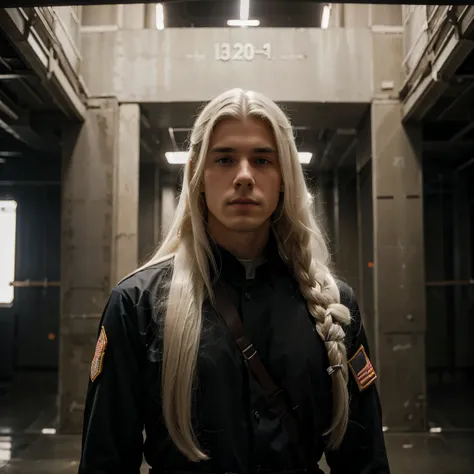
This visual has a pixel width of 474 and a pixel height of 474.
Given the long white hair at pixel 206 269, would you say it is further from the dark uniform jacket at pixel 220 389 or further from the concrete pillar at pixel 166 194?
the concrete pillar at pixel 166 194

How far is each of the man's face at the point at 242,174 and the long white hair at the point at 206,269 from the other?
0.08 ft

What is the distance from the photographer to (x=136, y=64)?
405 cm

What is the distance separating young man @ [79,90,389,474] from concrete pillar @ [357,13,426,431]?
282 centimetres

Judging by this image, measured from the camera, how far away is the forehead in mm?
1271

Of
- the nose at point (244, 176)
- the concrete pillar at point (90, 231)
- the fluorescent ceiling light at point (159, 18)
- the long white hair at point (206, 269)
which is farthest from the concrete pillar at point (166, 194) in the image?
the nose at point (244, 176)

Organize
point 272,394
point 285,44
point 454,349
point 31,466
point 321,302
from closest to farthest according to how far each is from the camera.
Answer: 1. point 272,394
2. point 321,302
3. point 31,466
4. point 285,44
5. point 454,349

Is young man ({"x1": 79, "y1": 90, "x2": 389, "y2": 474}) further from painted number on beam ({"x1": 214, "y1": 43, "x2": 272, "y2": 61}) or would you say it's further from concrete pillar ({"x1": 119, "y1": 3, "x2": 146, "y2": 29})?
concrete pillar ({"x1": 119, "y1": 3, "x2": 146, "y2": 29})

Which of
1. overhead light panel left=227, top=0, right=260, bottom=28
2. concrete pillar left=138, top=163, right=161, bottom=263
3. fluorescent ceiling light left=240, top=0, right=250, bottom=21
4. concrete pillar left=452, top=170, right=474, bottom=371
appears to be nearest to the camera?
fluorescent ceiling light left=240, top=0, right=250, bottom=21

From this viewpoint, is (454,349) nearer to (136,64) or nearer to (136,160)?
(136,160)

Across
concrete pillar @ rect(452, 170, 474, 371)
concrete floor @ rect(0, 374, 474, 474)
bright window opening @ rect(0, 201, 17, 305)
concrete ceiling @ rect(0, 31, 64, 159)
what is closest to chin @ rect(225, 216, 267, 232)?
concrete floor @ rect(0, 374, 474, 474)

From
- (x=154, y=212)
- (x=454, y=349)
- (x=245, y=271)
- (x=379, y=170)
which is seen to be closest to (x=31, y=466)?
(x=154, y=212)

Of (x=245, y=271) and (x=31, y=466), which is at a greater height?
(x=245, y=271)

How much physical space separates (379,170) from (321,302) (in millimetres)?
3065

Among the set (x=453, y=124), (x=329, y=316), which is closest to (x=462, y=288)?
(x=453, y=124)
